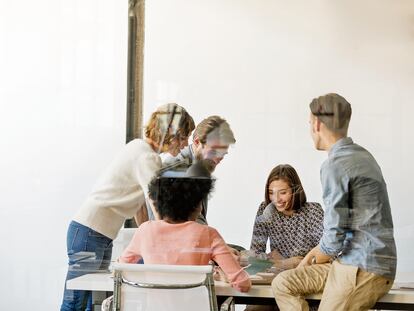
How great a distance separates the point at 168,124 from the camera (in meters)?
3.33

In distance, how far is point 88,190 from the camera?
3.45 m

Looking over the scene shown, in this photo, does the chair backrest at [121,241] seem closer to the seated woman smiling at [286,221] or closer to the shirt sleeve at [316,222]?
the seated woman smiling at [286,221]

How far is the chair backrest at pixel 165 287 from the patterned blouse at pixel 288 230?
672 millimetres

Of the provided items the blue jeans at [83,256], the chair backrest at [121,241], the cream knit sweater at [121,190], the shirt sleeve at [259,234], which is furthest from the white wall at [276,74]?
the blue jeans at [83,256]

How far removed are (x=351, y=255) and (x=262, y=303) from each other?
425 mm

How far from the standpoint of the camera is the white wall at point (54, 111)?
11.6 ft

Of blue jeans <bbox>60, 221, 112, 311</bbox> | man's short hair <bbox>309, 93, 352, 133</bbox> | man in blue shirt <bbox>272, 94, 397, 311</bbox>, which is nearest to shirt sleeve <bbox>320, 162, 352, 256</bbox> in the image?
man in blue shirt <bbox>272, 94, 397, 311</bbox>

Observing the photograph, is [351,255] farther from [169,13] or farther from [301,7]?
[169,13]

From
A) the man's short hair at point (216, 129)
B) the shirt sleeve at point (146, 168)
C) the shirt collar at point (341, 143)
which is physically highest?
the man's short hair at point (216, 129)

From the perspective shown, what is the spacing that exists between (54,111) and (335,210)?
152 centimetres

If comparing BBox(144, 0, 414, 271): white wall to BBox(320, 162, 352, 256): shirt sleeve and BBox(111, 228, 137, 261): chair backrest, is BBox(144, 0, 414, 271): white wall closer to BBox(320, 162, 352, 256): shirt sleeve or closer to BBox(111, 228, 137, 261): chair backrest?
BBox(320, 162, 352, 256): shirt sleeve

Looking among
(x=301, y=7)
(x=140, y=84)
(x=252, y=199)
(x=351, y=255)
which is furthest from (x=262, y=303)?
(x=301, y=7)

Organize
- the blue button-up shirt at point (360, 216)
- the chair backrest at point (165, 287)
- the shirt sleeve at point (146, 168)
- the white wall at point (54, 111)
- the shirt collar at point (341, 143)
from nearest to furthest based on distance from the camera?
the chair backrest at point (165, 287), the blue button-up shirt at point (360, 216), the shirt collar at point (341, 143), the shirt sleeve at point (146, 168), the white wall at point (54, 111)

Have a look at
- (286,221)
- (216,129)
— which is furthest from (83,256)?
(286,221)
